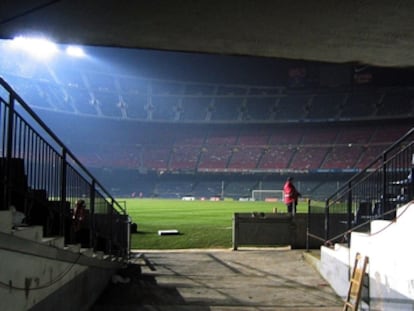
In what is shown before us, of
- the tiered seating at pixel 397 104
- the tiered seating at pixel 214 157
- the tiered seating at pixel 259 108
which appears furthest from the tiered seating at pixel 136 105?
the tiered seating at pixel 397 104

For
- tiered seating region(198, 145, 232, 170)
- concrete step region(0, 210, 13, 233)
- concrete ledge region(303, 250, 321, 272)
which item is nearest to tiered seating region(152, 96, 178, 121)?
tiered seating region(198, 145, 232, 170)

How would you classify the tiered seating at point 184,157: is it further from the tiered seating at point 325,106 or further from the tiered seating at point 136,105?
the tiered seating at point 325,106

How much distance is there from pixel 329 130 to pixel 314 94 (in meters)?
4.69

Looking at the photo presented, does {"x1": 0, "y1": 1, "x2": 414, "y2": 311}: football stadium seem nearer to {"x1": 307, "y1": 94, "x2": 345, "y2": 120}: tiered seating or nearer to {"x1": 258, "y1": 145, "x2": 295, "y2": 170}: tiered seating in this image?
{"x1": 258, "y1": 145, "x2": 295, "y2": 170}: tiered seating

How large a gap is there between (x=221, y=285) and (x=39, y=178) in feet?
16.4

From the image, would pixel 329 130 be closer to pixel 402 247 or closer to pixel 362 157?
pixel 362 157

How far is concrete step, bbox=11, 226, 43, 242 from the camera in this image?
4828 millimetres

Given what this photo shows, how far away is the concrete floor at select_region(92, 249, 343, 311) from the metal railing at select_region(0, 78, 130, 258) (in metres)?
1.45

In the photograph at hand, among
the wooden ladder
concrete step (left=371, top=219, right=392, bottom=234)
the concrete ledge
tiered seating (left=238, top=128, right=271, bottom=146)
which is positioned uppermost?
tiered seating (left=238, top=128, right=271, bottom=146)

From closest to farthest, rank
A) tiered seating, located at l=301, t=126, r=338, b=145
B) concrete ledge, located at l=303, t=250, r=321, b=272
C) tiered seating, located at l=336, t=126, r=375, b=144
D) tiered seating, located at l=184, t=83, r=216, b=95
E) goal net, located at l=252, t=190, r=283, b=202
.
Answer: concrete ledge, located at l=303, t=250, r=321, b=272
goal net, located at l=252, t=190, r=283, b=202
tiered seating, located at l=336, t=126, r=375, b=144
tiered seating, located at l=301, t=126, r=338, b=145
tiered seating, located at l=184, t=83, r=216, b=95

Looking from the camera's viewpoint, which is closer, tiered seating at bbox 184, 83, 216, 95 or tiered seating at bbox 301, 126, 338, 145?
tiered seating at bbox 301, 126, 338, 145

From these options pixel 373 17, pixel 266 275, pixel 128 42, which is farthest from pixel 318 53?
pixel 266 275

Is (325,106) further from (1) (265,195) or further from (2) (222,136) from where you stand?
(1) (265,195)

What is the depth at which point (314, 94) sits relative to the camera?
61531 mm
